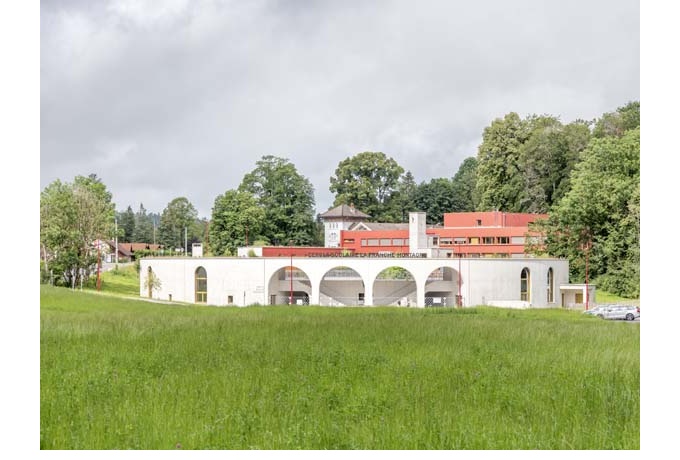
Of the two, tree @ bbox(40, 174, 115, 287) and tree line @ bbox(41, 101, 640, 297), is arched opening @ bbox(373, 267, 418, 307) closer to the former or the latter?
tree line @ bbox(41, 101, 640, 297)

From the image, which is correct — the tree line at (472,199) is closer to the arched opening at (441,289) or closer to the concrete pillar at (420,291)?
the arched opening at (441,289)

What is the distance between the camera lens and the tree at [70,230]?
5209cm

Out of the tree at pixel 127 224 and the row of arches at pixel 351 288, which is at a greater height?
the tree at pixel 127 224

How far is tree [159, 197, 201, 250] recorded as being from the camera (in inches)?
3752

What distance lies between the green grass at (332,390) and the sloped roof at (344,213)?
6284cm

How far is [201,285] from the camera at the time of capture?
4897 cm

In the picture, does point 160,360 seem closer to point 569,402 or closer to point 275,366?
point 275,366

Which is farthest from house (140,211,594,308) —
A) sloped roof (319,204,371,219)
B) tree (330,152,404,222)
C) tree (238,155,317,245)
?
tree (330,152,404,222)

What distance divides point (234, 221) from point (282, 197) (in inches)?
290

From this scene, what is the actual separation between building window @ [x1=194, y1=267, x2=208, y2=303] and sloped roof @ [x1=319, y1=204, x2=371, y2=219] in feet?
113

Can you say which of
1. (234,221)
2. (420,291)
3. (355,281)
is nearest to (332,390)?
(420,291)

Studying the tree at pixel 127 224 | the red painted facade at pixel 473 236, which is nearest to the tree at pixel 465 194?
the red painted facade at pixel 473 236
